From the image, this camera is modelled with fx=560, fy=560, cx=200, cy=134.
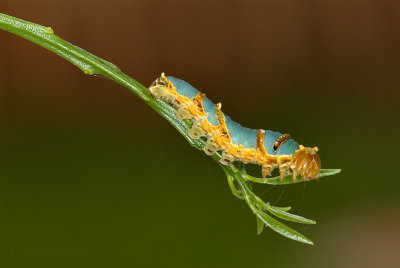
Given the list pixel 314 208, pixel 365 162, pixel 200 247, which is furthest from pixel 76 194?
pixel 365 162

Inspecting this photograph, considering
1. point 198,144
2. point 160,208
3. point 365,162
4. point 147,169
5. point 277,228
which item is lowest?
point 277,228

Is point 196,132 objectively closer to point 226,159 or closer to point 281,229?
point 226,159

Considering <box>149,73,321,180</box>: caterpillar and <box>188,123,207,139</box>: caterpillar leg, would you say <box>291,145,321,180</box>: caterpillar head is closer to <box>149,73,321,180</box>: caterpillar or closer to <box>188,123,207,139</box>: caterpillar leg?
<box>149,73,321,180</box>: caterpillar

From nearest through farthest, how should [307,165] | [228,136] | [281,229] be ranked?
[281,229] < [307,165] < [228,136]

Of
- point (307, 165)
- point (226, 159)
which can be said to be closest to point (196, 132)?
point (226, 159)

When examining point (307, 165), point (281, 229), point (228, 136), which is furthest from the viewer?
point (228, 136)

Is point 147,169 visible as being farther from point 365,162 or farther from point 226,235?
point 365,162
